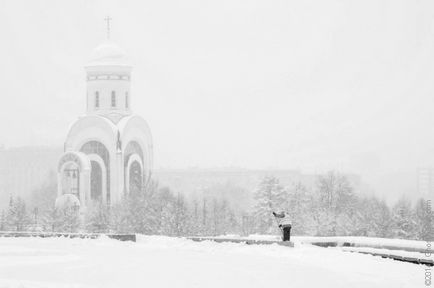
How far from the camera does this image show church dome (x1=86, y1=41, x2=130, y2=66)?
258ft

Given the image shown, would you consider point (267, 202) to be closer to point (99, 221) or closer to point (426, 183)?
point (99, 221)

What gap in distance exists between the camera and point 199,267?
1947 centimetres

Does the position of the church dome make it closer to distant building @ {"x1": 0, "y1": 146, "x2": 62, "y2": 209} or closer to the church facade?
the church facade

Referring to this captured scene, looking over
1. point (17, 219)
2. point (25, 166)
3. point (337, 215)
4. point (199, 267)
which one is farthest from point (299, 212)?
point (25, 166)

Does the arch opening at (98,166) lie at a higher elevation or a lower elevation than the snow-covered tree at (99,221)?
higher

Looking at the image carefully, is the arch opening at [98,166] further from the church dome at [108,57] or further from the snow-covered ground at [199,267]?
the snow-covered ground at [199,267]

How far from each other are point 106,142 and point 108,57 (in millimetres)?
7367

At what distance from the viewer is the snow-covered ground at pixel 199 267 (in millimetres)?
16906

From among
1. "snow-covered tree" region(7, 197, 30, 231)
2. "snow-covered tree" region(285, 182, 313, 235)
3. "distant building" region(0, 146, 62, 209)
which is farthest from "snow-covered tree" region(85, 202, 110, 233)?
"distant building" region(0, 146, 62, 209)

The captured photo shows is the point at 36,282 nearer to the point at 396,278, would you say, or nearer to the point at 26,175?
the point at 396,278

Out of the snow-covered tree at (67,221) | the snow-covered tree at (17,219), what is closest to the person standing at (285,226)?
the snow-covered tree at (67,221)

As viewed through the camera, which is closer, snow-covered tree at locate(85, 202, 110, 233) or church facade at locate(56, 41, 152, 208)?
snow-covered tree at locate(85, 202, 110, 233)

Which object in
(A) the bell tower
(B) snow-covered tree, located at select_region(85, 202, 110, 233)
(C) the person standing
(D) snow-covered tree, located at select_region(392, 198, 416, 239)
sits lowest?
(B) snow-covered tree, located at select_region(85, 202, 110, 233)

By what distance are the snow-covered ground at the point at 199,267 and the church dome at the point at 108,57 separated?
176ft
